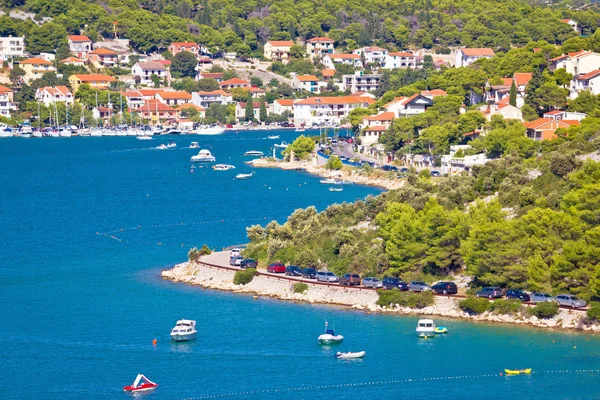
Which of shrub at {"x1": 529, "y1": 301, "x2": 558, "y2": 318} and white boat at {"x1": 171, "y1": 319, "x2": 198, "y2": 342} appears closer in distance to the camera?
white boat at {"x1": 171, "y1": 319, "x2": 198, "y2": 342}

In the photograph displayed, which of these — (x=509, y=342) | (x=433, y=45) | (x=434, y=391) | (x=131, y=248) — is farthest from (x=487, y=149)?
(x=433, y=45)

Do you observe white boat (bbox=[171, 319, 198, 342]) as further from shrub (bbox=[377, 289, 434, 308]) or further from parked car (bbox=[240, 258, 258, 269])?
parked car (bbox=[240, 258, 258, 269])

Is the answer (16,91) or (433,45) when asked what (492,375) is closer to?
(16,91)

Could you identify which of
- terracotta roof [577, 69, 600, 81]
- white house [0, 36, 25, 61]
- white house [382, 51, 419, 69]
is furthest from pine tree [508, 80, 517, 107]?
white house [0, 36, 25, 61]

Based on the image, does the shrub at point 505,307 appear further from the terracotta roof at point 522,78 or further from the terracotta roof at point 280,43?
the terracotta roof at point 280,43

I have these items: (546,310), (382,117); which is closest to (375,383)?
(546,310)

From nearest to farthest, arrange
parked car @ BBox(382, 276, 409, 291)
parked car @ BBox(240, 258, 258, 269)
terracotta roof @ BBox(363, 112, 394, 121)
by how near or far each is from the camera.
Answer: parked car @ BBox(382, 276, 409, 291) → parked car @ BBox(240, 258, 258, 269) → terracotta roof @ BBox(363, 112, 394, 121)
